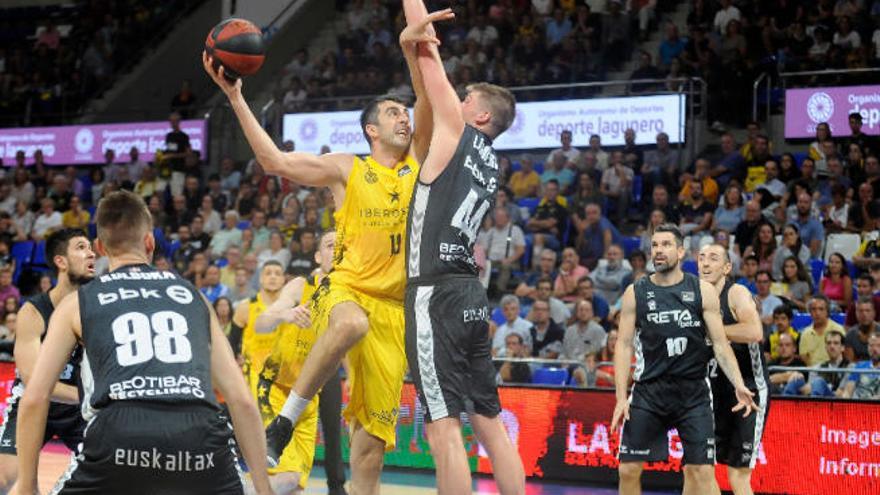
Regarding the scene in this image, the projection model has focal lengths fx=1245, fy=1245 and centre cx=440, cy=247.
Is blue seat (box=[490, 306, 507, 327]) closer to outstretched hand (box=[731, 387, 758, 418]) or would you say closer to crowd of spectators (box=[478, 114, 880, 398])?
crowd of spectators (box=[478, 114, 880, 398])

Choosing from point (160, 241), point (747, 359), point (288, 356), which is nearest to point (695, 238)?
point (747, 359)

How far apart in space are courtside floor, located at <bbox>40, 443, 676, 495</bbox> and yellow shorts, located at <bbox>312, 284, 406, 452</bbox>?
3.99m

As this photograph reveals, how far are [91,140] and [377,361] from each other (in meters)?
16.0

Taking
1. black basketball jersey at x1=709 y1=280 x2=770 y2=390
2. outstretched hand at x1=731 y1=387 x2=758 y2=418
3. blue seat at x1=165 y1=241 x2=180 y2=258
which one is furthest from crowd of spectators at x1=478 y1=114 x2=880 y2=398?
blue seat at x1=165 y1=241 x2=180 y2=258

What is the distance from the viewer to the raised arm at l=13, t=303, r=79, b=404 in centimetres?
635

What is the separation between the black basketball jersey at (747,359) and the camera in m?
8.49

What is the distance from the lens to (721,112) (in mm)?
16500

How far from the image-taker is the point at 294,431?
777cm

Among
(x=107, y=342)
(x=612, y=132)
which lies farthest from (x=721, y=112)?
(x=107, y=342)

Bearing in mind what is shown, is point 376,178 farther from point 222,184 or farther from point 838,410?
point 222,184

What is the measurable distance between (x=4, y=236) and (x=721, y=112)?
10424mm

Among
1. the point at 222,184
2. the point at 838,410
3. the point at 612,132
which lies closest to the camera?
the point at 838,410

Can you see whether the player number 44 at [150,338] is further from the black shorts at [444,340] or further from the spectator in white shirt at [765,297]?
the spectator in white shirt at [765,297]

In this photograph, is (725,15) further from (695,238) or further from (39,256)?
(39,256)
